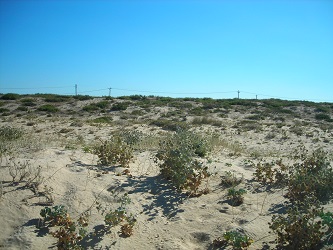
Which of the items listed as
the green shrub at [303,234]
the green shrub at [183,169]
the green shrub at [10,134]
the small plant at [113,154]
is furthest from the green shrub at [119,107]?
the green shrub at [303,234]

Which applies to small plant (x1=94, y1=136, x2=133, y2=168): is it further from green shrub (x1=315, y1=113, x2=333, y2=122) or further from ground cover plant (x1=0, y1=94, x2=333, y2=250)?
green shrub (x1=315, y1=113, x2=333, y2=122)

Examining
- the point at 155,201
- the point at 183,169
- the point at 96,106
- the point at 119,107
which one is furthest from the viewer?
the point at 96,106

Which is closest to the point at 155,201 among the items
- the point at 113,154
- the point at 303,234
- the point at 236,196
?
A: the point at 236,196

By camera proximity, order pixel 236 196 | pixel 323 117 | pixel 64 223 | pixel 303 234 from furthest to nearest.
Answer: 1. pixel 323 117
2. pixel 236 196
3. pixel 64 223
4. pixel 303 234

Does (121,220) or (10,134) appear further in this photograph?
(10,134)

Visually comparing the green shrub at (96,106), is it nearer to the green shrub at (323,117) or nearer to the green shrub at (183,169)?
the green shrub at (323,117)

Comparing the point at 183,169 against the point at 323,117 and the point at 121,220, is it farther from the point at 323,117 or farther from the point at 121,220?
the point at 323,117

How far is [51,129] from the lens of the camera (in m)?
12.6

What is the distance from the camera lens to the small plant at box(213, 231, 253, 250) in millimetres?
3350

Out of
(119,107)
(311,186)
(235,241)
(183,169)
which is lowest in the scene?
(235,241)

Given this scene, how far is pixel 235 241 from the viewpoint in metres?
3.35

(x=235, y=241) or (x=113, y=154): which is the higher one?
(x=113, y=154)

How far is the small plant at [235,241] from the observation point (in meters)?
3.35

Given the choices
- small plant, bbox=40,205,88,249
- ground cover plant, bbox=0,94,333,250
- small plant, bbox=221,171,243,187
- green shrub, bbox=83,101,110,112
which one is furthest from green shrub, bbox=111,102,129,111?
small plant, bbox=40,205,88,249
